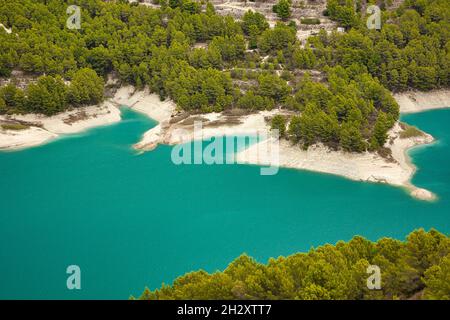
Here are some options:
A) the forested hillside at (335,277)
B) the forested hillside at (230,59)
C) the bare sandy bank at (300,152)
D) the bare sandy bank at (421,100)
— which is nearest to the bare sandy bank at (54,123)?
the forested hillside at (230,59)

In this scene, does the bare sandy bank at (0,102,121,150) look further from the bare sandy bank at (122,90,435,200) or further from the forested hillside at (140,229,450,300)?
the forested hillside at (140,229,450,300)

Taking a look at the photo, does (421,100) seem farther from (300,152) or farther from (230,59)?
(300,152)

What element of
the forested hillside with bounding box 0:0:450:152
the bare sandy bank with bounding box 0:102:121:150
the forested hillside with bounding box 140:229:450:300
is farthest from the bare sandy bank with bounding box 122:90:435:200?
the forested hillside with bounding box 140:229:450:300

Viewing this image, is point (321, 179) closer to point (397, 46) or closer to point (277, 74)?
point (277, 74)

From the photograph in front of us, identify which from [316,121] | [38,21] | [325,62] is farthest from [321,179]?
[38,21]

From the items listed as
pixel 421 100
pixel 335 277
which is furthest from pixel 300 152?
pixel 335 277
